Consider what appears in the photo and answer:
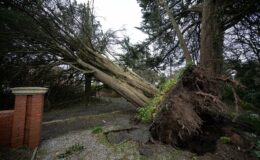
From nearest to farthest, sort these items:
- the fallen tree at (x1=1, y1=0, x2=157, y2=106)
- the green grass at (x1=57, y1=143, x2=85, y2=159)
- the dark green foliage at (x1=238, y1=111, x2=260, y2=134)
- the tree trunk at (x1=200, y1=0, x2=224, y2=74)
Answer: the green grass at (x1=57, y1=143, x2=85, y2=159) → the dark green foliage at (x1=238, y1=111, x2=260, y2=134) → the fallen tree at (x1=1, y1=0, x2=157, y2=106) → the tree trunk at (x1=200, y1=0, x2=224, y2=74)

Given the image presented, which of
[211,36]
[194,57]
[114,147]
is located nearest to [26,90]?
[114,147]

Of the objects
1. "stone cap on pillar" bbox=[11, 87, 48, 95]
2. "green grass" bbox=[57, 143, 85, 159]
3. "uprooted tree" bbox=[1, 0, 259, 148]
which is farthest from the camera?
"uprooted tree" bbox=[1, 0, 259, 148]

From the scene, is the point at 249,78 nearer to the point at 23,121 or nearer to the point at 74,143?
the point at 74,143

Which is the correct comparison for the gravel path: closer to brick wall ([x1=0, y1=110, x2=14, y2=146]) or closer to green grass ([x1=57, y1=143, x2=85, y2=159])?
green grass ([x1=57, y1=143, x2=85, y2=159])

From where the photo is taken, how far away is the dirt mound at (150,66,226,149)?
4609 millimetres

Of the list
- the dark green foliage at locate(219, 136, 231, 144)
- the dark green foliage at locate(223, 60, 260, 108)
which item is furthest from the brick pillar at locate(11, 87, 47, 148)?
the dark green foliage at locate(223, 60, 260, 108)

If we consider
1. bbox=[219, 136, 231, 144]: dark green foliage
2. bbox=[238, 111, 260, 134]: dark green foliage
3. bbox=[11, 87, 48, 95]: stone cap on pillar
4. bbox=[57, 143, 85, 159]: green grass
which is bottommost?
bbox=[57, 143, 85, 159]: green grass

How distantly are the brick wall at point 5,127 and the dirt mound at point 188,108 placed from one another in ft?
10.2

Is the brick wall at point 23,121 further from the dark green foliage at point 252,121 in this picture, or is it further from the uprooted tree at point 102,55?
the dark green foliage at point 252,121

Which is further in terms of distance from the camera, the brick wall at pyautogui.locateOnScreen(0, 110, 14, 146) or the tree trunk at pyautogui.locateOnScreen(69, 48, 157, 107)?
the tree trunk at pyautogui.locateOnScreen(69, 48, 157, 107)

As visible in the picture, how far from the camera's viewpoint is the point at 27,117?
4.68 meters

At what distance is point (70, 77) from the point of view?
8.91 m

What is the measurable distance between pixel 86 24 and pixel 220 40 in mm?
5186

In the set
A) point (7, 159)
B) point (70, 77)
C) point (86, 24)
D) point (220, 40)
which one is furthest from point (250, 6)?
point (7, 159)
